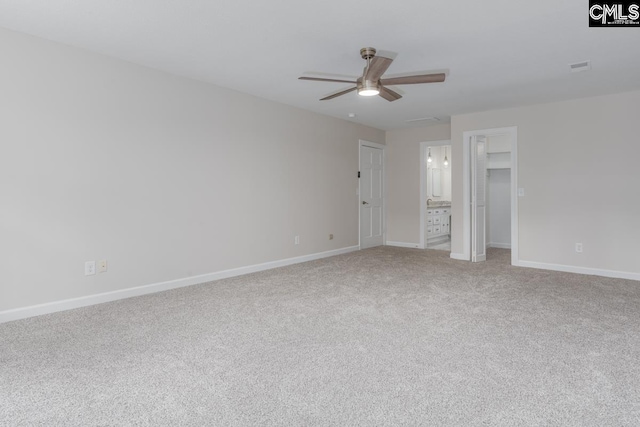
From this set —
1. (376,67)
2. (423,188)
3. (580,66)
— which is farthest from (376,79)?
(423,188)

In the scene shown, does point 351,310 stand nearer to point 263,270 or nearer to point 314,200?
point 263,270

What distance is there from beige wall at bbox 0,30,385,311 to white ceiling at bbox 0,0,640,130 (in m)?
0.30

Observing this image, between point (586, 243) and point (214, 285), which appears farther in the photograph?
point (586, 243)

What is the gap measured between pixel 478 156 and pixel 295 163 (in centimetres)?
300

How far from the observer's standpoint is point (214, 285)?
411cm

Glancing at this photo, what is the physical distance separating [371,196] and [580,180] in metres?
3.32

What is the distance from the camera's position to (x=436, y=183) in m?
9.22

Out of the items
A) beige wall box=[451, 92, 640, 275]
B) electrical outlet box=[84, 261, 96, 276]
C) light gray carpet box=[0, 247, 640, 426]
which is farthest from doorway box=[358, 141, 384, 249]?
electrical outlet box=[84, 261, 96, 276]

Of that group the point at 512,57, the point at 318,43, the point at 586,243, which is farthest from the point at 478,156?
the point at 318,43

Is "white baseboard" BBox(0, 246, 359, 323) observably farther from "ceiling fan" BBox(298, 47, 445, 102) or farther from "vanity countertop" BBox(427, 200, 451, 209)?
"vanity countertop" BBox(427, 200, 451, 209)

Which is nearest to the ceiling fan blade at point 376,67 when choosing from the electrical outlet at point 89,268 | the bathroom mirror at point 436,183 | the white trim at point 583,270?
the electrical outlet at point 89,268

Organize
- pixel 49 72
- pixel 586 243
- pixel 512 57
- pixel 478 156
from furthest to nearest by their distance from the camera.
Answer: pixel 478 156 < pixel 586 243 < pixel 512 57 < pixel 49 72

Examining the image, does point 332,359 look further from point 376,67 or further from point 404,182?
point 404,182

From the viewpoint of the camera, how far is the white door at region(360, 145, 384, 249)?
6.81 metres
